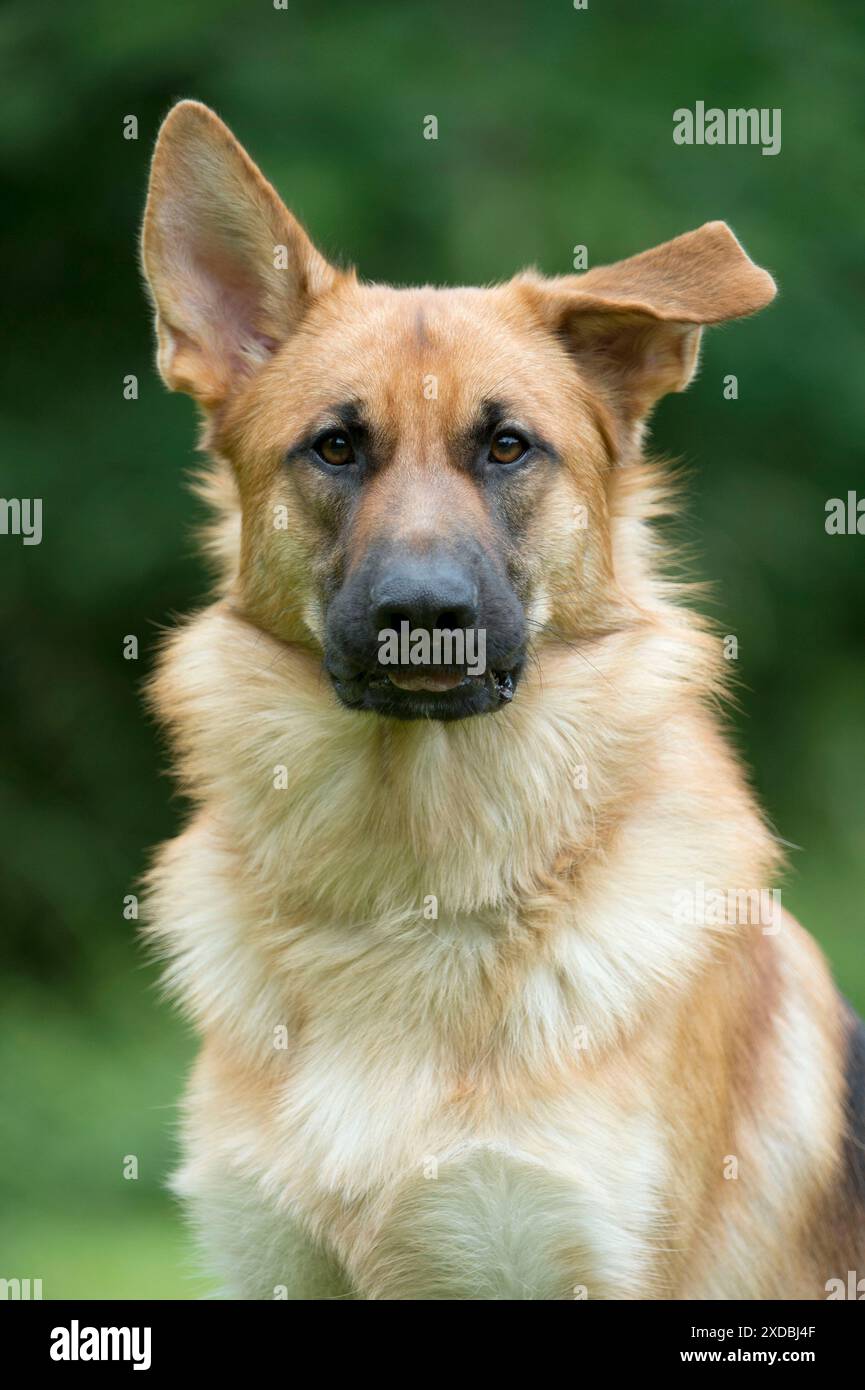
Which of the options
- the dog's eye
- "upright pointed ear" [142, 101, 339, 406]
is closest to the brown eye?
the dog's eye

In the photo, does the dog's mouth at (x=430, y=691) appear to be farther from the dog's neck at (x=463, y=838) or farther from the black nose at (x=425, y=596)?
the dog's neck at (x=463, y=838)

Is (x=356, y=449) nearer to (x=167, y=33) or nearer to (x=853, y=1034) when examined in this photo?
(x=853, y=1034)

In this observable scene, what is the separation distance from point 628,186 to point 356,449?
4.92 meters

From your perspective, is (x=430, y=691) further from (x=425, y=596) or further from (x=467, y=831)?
(x=467, y=831)

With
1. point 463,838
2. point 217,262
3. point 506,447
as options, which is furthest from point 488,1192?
A: point 217,262

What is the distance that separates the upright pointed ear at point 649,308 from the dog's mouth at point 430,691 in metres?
1.05

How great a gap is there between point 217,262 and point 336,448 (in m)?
0.77

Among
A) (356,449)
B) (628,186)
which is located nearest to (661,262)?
(356,449)

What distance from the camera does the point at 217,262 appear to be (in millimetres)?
4914

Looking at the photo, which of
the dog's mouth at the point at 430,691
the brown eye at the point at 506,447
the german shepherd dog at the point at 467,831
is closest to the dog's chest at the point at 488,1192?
the german shepherd dog at the point at 467,831

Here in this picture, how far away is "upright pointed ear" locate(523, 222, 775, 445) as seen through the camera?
4520 mm

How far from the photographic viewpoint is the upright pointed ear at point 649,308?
4.52 meters

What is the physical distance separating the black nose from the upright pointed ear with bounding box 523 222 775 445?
1002 millimetres

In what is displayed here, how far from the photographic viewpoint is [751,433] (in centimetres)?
938
